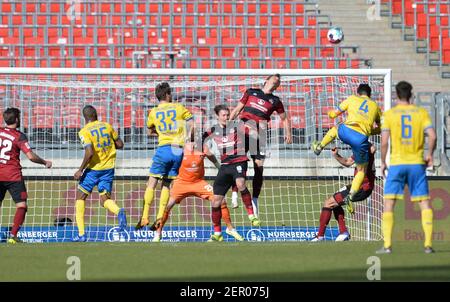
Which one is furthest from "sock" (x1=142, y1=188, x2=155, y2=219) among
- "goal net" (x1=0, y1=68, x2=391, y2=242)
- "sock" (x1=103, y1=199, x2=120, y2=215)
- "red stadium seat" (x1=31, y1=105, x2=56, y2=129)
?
"red stadium seat" (x1=31, y1=105, x2=56, y2=129)

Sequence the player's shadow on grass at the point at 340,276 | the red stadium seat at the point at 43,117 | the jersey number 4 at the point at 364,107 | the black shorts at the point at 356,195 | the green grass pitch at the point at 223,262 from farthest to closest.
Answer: the red stadium seat at the point at 43,117, the black shorts at the point at 356,195, the jersey number 4 at the point at 364,107, the green grass pitch at the point at 223,262, the player's shadow on grass at the point at 340,276

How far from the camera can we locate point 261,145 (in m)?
16.1

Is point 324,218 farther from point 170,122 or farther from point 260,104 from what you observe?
point 170,122

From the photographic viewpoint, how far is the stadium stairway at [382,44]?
28891mm

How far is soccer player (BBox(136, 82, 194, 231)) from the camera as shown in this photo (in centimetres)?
1514

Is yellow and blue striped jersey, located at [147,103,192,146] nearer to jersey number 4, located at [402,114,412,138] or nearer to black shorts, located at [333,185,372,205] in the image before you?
black shorts, located at [333,185,372,205]

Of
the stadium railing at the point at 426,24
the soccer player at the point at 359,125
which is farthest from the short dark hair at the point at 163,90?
the stadium railing at the point at 426,24

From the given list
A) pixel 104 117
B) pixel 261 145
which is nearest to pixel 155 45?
pixel 104 117

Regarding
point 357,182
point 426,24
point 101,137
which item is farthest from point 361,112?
point 426,24

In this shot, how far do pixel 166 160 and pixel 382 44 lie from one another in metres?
16.0

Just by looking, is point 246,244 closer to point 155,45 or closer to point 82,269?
point 82,269

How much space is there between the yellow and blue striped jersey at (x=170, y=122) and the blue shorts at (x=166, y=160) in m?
0.09

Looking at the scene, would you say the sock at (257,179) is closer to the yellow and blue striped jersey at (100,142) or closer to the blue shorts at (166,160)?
the blue shorts at (166,160)

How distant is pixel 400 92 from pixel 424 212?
4.66 feet
